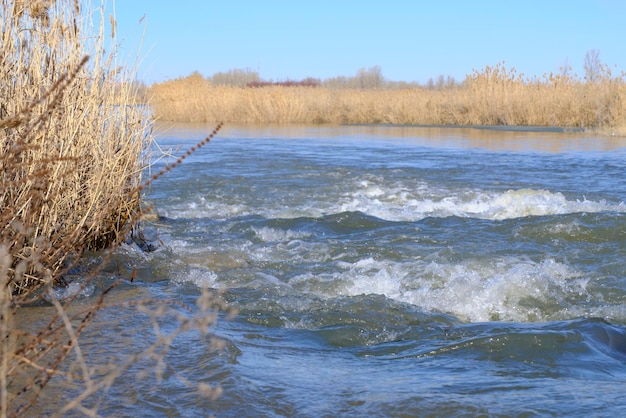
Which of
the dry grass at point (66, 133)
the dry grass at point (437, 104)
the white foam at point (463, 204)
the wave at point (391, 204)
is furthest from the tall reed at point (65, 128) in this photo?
the dry grass at point (437, 104)

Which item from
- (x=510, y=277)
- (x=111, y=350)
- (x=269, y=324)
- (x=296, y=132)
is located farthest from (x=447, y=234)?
(x=296, y=132)

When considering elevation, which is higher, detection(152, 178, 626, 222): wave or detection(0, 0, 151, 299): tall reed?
detection(0, 0, 151, 299): tall reed

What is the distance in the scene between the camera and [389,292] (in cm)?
591

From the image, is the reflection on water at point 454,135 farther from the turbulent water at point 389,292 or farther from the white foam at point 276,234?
the white foam at point 276,234

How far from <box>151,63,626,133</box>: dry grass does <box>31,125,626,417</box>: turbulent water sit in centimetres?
1152

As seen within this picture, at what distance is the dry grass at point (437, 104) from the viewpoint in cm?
2347

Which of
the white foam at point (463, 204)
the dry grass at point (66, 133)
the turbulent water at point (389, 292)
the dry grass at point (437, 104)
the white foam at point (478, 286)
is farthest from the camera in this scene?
the dry grass at point (437, 104)

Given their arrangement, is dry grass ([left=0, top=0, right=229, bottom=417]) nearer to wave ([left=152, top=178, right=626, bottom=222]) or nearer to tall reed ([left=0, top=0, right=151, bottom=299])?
tall reed ([left=0, top=0, right=151, bottom=299])

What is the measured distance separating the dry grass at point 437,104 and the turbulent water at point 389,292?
37.8 ft

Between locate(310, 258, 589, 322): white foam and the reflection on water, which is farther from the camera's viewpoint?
the reflection on water

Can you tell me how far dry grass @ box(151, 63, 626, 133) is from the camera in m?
23.5

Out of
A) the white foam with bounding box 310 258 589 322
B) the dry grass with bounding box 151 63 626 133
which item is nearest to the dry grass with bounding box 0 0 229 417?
the white foam with bounding box 310 258 589 322

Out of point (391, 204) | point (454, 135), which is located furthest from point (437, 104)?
point (391, 204)

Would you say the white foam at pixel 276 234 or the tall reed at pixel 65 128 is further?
the white foam at pixel 276 234
